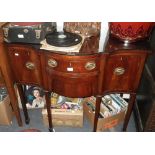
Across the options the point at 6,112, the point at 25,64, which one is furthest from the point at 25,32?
the point at 6,112

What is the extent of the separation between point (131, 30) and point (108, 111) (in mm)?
739

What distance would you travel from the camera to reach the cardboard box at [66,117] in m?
1.70

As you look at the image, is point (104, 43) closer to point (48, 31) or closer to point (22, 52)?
point (48, 31)

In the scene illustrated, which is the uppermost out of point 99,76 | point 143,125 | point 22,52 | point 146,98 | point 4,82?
point 22,52

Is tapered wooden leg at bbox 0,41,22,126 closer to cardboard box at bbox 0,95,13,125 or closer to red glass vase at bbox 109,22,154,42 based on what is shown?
cardboard box at bbox 0,95,13,125

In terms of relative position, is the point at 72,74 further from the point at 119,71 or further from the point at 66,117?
the point at 66,117

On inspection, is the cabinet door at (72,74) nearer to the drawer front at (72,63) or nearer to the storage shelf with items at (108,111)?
the drawer front at (72,63)

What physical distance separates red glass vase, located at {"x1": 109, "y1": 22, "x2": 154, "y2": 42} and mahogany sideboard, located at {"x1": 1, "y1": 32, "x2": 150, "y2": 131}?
0.04 metres

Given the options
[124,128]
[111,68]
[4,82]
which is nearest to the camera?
[111,68]

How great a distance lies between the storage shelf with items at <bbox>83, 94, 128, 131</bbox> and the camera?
5.58 ft

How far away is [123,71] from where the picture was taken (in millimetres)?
1284
